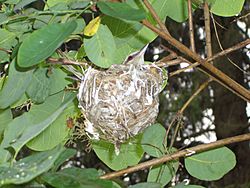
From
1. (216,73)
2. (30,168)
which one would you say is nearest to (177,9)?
(216,73)

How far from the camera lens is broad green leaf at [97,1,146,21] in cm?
81

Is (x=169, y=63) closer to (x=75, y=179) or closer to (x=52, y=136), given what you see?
(x=52, y=136)

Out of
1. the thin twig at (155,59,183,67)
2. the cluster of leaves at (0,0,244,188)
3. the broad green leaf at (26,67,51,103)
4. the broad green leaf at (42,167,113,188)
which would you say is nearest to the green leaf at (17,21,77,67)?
the cluster of leaves at (0,0,244,188)

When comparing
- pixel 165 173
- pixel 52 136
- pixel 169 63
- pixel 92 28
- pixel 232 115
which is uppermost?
pixel 92 28

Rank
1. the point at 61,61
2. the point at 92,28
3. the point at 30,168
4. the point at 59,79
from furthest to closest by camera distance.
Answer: the point at 59,79
the point at 61,61
the point at 92,28
the point at 30,168

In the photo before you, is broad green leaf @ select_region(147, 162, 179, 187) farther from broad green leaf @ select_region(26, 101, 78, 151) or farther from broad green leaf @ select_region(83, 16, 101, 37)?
broad green leaf @ select_region(83, 16, 101, 37)

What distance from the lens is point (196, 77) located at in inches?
145

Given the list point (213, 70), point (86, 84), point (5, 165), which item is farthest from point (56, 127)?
point (5, 165)

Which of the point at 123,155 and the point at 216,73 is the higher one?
the point at 216,73

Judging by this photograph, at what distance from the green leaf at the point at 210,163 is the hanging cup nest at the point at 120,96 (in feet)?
0.54

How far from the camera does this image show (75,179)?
2.57ft

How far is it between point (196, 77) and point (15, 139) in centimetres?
300

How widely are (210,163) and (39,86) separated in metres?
0.43

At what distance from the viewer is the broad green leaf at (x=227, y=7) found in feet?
4.47
